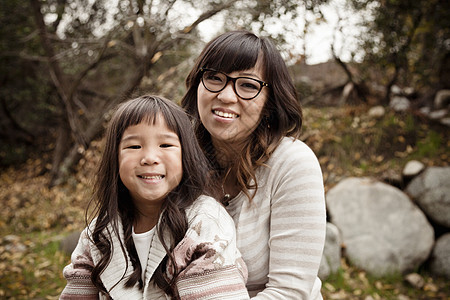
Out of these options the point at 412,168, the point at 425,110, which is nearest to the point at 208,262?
the point at 412,168

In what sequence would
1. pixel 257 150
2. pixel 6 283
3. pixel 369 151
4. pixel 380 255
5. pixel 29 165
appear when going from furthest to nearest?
pixel 29 165 < pixel 369 151 < pixel 380 255 < pixel 6 283 < pixel 257 150

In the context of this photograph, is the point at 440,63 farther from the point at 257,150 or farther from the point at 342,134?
the point at 257,150

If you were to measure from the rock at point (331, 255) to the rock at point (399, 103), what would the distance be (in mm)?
2853

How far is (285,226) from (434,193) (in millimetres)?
3718

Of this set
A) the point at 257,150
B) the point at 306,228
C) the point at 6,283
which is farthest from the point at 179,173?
the point at 6,283

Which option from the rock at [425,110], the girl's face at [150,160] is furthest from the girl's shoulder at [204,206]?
the rock at [425,110]

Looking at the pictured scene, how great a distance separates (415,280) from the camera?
12.9 ft

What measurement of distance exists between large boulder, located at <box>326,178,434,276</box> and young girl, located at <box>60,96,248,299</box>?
3.12 m

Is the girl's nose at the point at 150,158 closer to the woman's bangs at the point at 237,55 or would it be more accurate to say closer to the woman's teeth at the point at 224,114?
the woman's teeth at the point at 224,114

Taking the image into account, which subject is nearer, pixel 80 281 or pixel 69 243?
pixel 80 281

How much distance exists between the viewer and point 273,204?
1603 mm

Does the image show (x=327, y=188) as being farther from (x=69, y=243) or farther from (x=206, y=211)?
(x=206, y=211)

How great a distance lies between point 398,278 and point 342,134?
2361mm

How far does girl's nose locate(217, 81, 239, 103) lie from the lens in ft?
5.54
